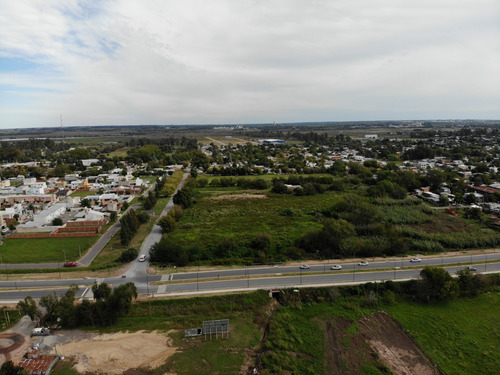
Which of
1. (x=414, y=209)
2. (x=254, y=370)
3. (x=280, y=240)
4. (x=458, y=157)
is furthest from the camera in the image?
(x=458, y=157)

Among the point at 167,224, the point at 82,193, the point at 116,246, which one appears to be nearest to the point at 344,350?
the point at 167,224

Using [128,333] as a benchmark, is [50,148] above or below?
above

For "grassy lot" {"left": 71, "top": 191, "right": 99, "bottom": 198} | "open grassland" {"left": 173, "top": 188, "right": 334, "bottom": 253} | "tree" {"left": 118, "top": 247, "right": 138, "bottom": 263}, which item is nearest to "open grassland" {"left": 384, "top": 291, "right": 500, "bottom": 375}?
"open grassland" {"left": 173, "top": 188, "right": 334, "bottom": 253}

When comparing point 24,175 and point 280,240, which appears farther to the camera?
point 24,175

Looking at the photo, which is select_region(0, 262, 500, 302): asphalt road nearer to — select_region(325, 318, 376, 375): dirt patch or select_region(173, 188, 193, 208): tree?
select_region(325, 318, 376, 375): dirt patch

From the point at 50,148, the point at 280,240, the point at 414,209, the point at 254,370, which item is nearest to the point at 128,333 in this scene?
the point at 254,370

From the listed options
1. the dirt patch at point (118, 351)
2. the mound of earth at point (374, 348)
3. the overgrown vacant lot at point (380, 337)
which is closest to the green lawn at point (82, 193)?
the dirt patch at point (118, 351)

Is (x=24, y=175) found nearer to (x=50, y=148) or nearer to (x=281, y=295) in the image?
(x=50, y=148)
